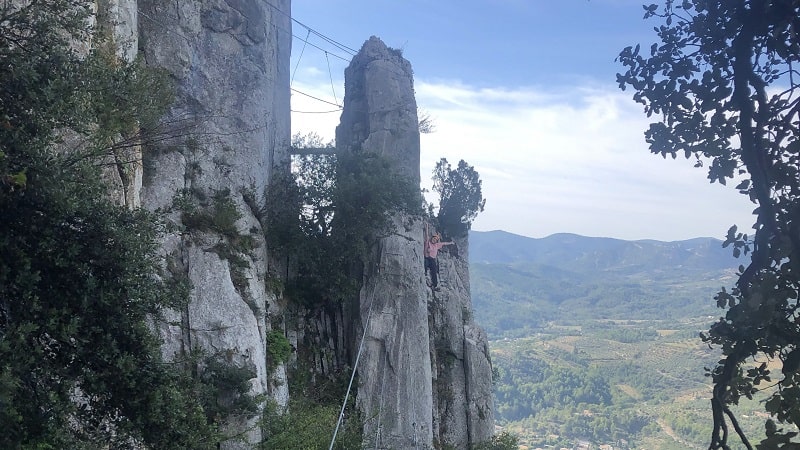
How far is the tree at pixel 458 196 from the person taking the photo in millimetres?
29500

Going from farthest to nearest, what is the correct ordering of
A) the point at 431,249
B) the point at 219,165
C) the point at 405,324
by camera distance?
the point at 431,249 → the point at 405,324 → the point at 219,165

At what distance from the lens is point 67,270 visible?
684 cm

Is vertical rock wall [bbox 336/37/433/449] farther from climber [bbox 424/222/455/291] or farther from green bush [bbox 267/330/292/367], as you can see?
green bush [bbox 267/330/292/367]

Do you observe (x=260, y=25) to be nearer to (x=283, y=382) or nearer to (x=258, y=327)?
(x=258, y=327)

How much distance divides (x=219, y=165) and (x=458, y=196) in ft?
44.6

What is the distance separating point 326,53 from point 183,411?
2065 centimetres

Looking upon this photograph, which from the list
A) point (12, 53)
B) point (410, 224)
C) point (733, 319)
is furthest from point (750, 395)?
point (410, 224)

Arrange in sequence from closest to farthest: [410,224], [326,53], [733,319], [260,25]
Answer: [733,319]
[260,25]
[410,224]
[326,53]

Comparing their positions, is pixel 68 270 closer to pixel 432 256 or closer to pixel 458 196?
pixel 432 256

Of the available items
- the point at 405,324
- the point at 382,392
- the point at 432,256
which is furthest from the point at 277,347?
the point at 432,256

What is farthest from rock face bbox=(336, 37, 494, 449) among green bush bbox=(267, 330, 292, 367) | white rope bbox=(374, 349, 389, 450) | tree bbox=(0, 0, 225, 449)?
tree bbox=(0, 0, 225, 449)

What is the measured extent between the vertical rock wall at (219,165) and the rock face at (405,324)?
3.81m

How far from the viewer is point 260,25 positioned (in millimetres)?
21578

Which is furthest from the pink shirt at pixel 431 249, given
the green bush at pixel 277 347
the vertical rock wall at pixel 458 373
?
the green bush at pixel 277 347
